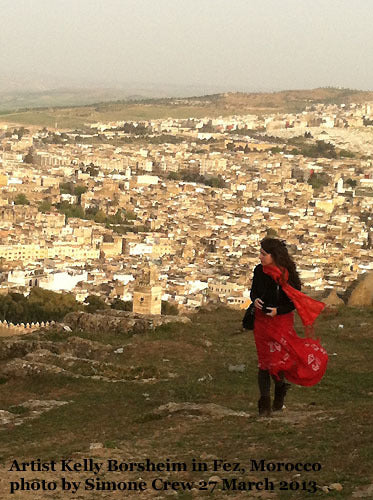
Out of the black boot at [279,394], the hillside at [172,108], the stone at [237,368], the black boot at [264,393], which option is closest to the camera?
the black boot at [264,393]

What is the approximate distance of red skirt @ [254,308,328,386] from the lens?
24.5ft

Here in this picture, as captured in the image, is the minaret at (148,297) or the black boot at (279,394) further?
the minaret at (148,297)

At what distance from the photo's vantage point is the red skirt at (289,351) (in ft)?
24.5

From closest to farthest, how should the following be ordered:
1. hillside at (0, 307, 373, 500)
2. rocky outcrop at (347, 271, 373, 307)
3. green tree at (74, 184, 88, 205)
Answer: hillside at (0, 307, 373, 500) → rocky outcrop at (347, 271, 373, 307) → green tree at (74, 184, 88, 205)

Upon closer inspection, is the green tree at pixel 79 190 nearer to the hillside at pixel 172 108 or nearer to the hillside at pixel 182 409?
the hillside at pixel 172 108

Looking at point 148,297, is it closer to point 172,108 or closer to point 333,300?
point 333,300

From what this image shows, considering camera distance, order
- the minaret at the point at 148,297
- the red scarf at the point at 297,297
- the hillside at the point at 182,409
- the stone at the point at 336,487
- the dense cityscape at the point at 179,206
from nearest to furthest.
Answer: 1. the stone at the point at 336,487
2. the hillside at the point at 182,409
3. the red scarf at the point at 297,297
4. the minaret at the point at 148,297
5. the dense cityscape at the point at 179,206

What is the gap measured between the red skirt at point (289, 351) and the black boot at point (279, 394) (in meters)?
0.26

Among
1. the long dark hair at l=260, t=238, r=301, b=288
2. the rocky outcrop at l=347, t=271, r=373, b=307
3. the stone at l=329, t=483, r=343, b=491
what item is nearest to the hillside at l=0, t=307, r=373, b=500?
the stone at l=329, t=483, r=343, b=491

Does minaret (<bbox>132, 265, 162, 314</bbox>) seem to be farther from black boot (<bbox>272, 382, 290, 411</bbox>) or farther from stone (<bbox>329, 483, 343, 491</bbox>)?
stone (<bbox>329, 483, 343, 491</bbox>)

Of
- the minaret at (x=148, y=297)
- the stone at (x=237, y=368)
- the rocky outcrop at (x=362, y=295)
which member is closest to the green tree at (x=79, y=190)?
the minaret at (x=148, y=297)

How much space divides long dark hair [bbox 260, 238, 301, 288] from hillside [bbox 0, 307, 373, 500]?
111 cm

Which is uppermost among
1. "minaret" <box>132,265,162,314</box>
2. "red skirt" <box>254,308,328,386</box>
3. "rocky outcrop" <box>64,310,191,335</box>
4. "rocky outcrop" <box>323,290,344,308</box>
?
"red skirt" <box>254,308,328,386</box>

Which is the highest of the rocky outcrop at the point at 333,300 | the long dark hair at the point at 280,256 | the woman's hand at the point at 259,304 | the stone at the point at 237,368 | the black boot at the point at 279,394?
the long dark hair at the point at 280,256
